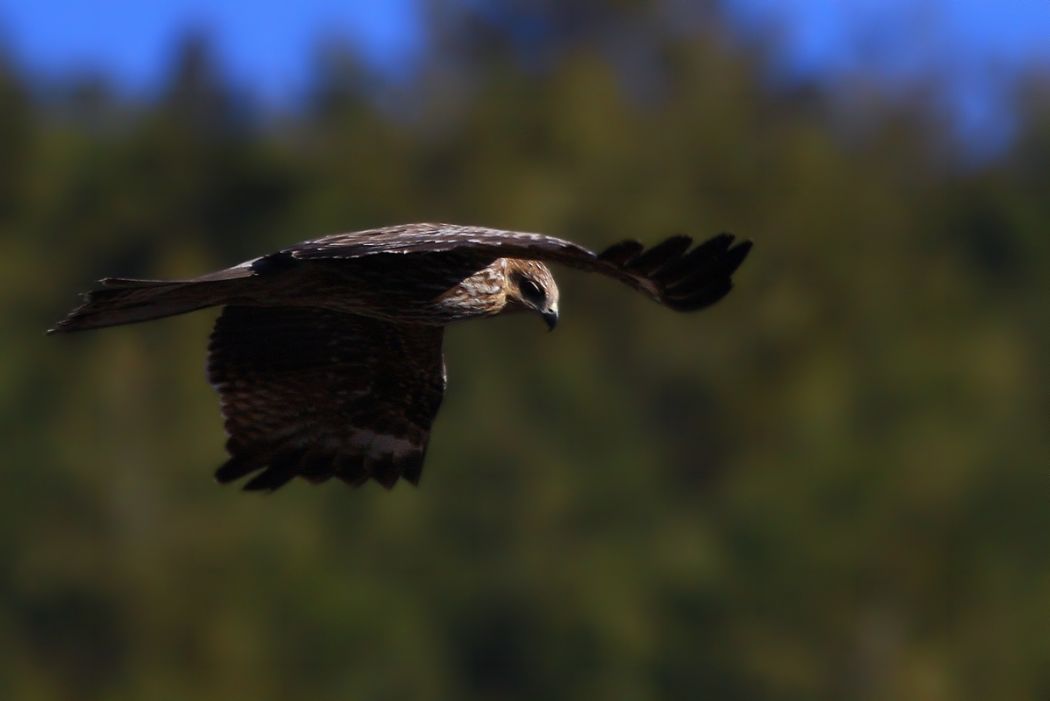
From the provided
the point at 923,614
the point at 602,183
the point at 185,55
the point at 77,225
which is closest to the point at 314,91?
the point at 185,55

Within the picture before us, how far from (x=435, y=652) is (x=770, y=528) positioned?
4865 mm

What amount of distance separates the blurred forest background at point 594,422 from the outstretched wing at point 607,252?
19356 mm

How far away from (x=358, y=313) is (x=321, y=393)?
0.86m

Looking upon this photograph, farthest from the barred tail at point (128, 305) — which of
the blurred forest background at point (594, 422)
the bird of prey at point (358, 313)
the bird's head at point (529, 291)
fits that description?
the blurred forest background at point (594, 422)

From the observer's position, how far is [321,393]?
939 centimetres

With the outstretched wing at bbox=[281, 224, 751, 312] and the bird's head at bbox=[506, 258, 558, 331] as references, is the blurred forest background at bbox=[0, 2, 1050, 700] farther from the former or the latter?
the outstretched wing at bbox=[281, 224, 751, 312]

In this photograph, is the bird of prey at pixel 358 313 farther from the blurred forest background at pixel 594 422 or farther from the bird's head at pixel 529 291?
the blurred forest background at pixel 594 422

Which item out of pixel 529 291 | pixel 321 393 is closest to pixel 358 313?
pixel 529 291

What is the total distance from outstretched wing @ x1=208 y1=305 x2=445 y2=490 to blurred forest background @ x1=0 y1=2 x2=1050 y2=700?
18.2 meters

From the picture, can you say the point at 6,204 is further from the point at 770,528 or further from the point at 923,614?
the point at 923,614

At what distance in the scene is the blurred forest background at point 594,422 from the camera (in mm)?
29031

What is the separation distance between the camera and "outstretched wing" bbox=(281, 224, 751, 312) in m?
7.20

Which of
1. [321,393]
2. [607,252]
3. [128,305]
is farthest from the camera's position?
[321,393]

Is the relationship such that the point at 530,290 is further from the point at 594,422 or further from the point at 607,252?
the point at 594,422
